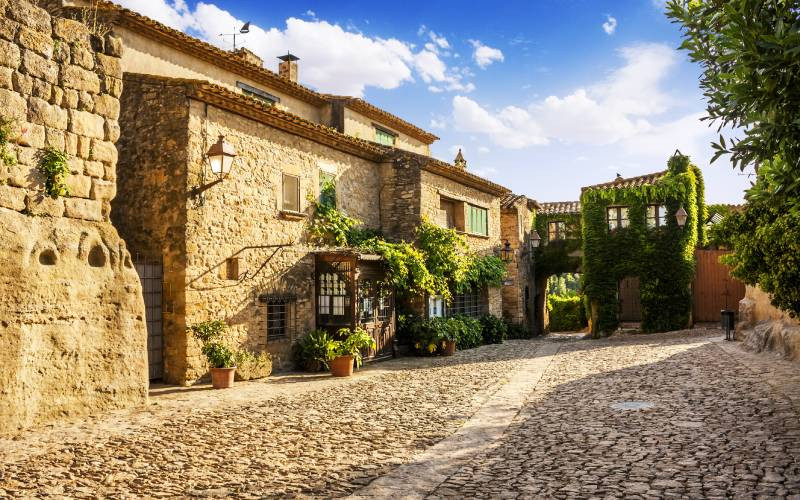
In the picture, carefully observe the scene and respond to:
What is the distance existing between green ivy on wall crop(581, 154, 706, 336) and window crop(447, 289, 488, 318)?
5.45 m

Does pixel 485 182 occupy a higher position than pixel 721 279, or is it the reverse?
pixel 485 182

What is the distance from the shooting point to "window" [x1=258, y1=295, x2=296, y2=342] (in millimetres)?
12242

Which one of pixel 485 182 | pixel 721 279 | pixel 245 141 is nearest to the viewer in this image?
pixel 245 141

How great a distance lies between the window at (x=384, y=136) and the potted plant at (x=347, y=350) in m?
9.30

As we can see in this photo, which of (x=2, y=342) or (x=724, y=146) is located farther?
(x=2, y=342)

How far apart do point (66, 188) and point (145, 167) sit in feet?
11.7

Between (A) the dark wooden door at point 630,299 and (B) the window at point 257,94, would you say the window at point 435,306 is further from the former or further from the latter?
(A) the dark wooden door at point 630,299

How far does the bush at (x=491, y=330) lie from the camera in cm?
1973

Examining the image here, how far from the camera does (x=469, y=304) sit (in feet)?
65.2

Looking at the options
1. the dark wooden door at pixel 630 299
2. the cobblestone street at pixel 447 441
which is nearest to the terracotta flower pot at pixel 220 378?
the cobblestone street at pixel 447 441

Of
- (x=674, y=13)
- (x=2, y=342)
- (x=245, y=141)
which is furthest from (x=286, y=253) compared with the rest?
(x=674, y=13)

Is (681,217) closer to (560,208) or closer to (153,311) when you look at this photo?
(560,208)

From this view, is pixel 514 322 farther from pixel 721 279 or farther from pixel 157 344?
pixel 157 344

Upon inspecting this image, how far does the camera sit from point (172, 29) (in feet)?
41.9
